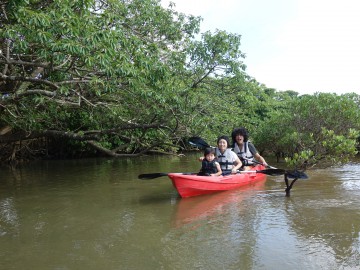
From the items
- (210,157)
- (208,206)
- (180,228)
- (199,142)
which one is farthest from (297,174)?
(180,228)

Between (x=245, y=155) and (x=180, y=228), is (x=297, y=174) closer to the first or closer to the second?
(x=245, y=155)

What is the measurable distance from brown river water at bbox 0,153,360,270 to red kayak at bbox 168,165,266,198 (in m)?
0.14

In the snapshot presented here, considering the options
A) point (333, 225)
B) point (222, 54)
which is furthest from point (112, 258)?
point (222, 54)

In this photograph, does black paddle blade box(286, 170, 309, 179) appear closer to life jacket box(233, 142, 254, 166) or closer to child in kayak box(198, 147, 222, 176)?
child in kayak box(198, 147, 222, 176)

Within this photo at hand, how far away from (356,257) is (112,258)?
2.60 m

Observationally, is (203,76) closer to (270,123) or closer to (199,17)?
(199,17)

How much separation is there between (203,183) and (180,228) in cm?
186

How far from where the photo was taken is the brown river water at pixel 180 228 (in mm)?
3820

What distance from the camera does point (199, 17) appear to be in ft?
31.9

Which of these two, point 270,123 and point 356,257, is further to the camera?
point 270,123

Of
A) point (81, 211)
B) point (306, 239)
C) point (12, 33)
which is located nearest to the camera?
point (306, 239)

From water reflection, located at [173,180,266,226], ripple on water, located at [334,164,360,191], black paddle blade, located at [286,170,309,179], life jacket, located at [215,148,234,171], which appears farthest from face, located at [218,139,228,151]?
ripple on water, located at [334,164,360,191]

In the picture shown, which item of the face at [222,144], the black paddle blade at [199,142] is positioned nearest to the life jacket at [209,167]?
the face at [222,144]

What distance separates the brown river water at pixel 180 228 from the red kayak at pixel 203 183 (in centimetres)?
14
